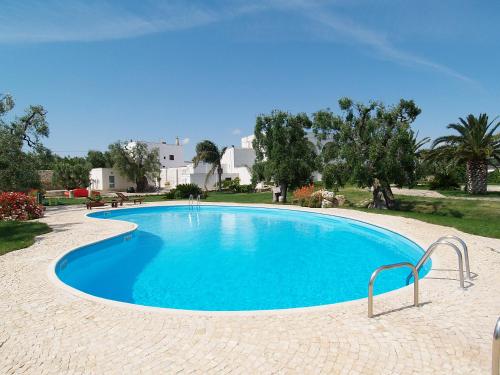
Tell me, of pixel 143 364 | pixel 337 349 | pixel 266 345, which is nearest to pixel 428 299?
pixel 337 349

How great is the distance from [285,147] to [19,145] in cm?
1887

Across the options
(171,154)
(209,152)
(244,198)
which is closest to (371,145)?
(244,198)

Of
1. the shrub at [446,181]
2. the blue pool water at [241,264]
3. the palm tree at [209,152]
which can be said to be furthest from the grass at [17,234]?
the shrub at [446,181]

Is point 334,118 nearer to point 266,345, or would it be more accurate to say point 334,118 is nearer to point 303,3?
point 303,3

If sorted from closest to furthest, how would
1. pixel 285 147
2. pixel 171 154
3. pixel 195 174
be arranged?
pixel 285 147
pixel 195 174
pixel 171 154

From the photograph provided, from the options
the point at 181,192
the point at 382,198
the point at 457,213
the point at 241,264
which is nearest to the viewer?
the point at 241,264

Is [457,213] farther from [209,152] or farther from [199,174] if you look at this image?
[199,174]

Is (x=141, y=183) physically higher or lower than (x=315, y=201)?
higher

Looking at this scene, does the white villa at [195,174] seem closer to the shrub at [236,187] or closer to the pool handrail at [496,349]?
the shrub at [236,187]

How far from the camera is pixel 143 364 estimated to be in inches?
134

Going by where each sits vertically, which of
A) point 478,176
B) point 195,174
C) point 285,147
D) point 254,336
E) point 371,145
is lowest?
point 254,336

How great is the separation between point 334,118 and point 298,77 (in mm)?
5245

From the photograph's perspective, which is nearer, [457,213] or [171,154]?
[457,213]

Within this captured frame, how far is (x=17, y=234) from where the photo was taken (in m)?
11.5
